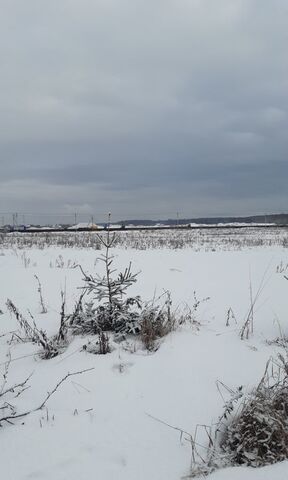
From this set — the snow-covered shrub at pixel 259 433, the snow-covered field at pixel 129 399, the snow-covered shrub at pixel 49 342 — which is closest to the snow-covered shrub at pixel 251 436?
the snow-covered shrub at pixel 259 433

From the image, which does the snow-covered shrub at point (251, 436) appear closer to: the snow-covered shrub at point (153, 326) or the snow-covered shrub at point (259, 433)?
the snow-covered shrub at point (259, 433)

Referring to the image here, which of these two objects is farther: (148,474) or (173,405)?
(173,405)

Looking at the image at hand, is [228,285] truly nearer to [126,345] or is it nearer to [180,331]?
[180,331]

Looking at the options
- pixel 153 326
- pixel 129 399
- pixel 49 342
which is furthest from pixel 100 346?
pixel 129 399

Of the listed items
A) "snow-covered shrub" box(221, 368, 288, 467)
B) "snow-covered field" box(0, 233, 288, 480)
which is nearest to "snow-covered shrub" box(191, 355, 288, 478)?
"snow-covered shrub" box(221, 368, 288, 467)

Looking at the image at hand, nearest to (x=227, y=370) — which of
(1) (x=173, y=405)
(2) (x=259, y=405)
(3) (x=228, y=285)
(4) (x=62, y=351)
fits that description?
(1) (x=173, y=405)

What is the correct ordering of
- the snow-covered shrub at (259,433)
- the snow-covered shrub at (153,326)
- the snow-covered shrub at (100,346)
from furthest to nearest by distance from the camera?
1. the snow-covered shrub at (153,326)
2. the snow-covered shrub at (100,346)
3. the snow-covered shrub at (259,433)

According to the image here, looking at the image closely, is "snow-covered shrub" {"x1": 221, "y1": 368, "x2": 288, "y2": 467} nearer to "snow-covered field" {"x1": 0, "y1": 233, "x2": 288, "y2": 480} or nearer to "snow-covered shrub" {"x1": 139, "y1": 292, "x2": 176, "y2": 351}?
"snow-covered field" {"x1": 0, "y1": 233, "x2": 288, "y2": 480}

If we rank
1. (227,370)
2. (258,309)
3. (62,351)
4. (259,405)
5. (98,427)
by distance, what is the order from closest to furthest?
(259,405), (98,427), (227,370), (62,351), (258,309)

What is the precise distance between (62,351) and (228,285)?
15.1 ft

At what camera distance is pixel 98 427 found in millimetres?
2518

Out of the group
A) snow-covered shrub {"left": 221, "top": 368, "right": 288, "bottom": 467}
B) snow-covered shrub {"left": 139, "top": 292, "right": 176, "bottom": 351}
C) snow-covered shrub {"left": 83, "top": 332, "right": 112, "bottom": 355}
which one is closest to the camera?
snow-covered shrub {"left": 221, "top": 368, "right": 288, "bottom": 467}

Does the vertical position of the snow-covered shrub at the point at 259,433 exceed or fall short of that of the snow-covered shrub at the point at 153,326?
it falls short

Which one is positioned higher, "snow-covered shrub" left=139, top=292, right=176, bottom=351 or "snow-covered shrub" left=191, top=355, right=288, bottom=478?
"snow-covered shrub" left=139, top=292, right=176, bottom=351
